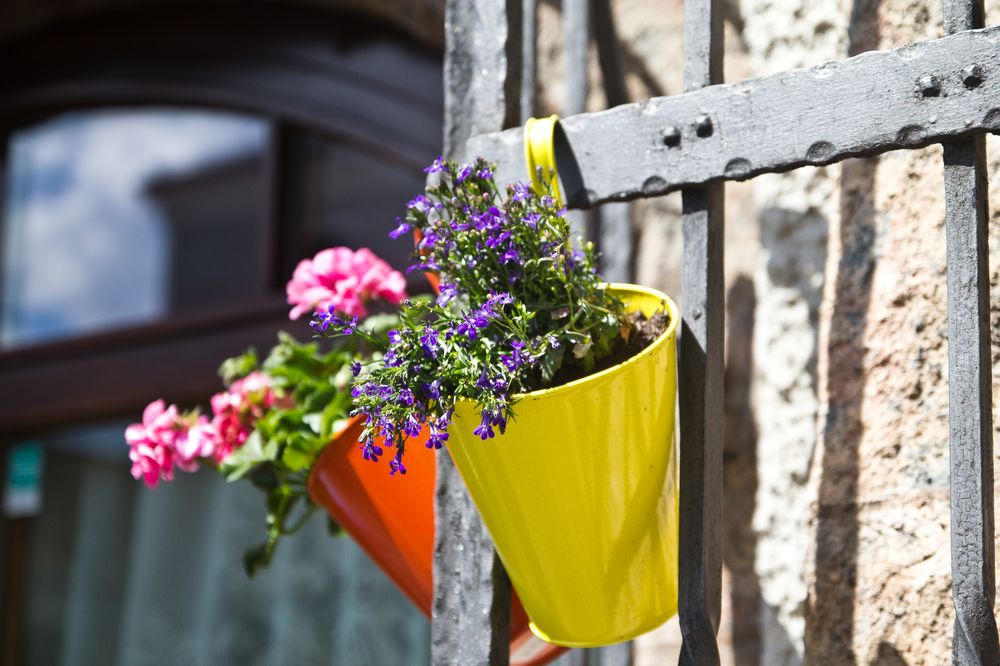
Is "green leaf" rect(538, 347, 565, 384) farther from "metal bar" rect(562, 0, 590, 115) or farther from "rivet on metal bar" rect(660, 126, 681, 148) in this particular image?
"metal bar" rect(562, 0, 590, 115)

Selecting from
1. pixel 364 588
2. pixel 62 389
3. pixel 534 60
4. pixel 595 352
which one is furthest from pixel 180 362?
pixel 595 352

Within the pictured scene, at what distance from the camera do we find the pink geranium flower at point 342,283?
146 cm

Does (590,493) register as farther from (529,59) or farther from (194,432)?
(529,59)

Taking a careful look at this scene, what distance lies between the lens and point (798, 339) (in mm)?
1586

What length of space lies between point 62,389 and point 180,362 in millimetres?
379

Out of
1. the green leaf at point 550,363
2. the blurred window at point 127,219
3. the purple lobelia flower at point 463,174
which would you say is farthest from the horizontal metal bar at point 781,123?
the blurred window at point 127,219

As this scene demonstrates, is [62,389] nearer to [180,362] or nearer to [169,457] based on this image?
[180,362]

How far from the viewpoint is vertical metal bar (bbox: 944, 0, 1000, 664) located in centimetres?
99

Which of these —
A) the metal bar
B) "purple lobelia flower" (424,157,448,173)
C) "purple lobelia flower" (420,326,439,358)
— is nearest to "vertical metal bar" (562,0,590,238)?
the metal bar

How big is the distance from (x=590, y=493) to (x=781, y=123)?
42cm

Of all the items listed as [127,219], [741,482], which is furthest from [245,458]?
[127,219]

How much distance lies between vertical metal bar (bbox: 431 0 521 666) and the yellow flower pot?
82mm

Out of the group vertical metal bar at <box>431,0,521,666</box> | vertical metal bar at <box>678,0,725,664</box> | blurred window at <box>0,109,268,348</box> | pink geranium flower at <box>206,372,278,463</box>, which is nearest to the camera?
vertical metal bar at <box>678,0,725,664</box>

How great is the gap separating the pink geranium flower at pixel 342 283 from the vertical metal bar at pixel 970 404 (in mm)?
710
